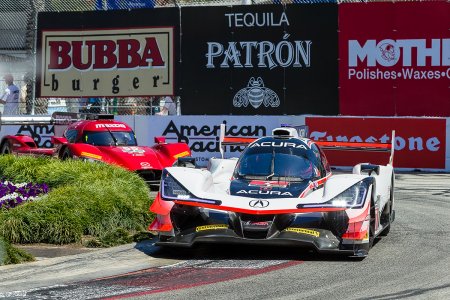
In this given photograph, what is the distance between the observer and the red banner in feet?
72.1

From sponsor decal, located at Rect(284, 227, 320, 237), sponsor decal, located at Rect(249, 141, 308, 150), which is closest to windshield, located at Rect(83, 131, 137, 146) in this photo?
sponsor decal, located at Rect(249, 141, 308, 150)

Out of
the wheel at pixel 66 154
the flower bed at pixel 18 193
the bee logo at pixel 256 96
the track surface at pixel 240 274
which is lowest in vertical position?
the track surface at pixel 240 274

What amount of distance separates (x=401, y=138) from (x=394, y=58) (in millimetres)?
1930

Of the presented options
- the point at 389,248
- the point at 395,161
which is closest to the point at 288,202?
the point at 389,248

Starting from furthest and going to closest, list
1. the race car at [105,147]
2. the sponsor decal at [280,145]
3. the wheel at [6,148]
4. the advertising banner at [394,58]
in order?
the advertising banner at [394,58]
the wheel at [6,148]
the race car at [105,147]
the sponsor decal at [280,145]

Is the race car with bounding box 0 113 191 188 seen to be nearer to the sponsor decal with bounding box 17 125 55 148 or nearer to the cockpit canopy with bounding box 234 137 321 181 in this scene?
the sponsor decal with bounding box 17 125 55 148

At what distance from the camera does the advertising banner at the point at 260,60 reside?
2338 cm

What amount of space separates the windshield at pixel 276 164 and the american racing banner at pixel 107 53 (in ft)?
41.6

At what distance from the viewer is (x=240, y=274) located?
30.5 feet

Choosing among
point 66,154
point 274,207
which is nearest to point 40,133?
point 66,154

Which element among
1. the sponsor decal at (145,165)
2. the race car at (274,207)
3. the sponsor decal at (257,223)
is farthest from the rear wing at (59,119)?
the sponsor decal at (257,223)

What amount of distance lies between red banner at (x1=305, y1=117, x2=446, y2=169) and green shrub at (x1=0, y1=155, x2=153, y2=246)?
28.7 feet

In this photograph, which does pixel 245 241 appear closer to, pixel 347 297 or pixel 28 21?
pixel 347 297

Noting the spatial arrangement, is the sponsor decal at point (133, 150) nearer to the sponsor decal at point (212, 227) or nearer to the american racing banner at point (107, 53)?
the american racing banner at point (107, 53)
